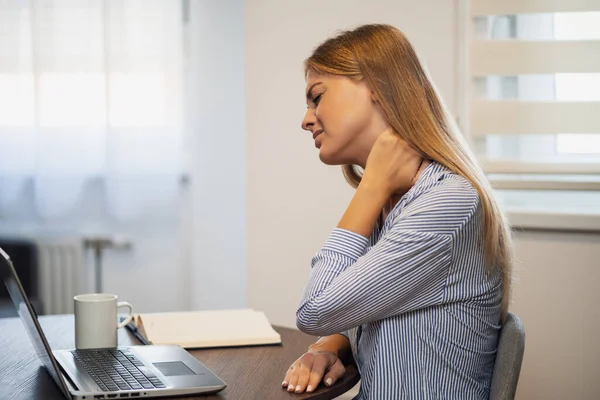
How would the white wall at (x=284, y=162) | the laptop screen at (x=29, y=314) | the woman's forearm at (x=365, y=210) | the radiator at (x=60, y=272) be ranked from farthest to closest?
1. the radiator at (x=60, y=272)
2. the white wall at (x=284, y=162)
3. the woman's forearm at (x=365, y=210)
4. the laptop screen at (x=29, y=314)

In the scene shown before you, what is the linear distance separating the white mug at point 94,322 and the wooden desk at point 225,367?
79 mm

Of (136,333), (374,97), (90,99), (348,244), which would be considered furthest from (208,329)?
(90,99)

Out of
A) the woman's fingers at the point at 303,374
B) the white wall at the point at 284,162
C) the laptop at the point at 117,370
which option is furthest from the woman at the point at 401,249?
the white wall at the point at 284,162

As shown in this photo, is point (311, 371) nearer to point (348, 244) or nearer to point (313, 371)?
point (313, 371)

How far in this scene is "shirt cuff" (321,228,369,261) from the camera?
1273mm

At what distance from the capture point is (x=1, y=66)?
123 inches

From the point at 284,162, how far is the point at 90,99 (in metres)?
0.99

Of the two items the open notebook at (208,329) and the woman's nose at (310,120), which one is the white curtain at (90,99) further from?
the woman's nose at (310,120)

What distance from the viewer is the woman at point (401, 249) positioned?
48.1 inches

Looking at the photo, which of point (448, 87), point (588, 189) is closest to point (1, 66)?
point (448, 87)

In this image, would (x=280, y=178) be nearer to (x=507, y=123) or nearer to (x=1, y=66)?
(x=507, y=123)

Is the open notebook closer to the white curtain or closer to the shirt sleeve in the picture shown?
the shirt sleeve

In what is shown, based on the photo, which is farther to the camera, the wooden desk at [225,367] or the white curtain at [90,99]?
the white curtain at [90,99]

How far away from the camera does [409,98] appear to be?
1361mm
